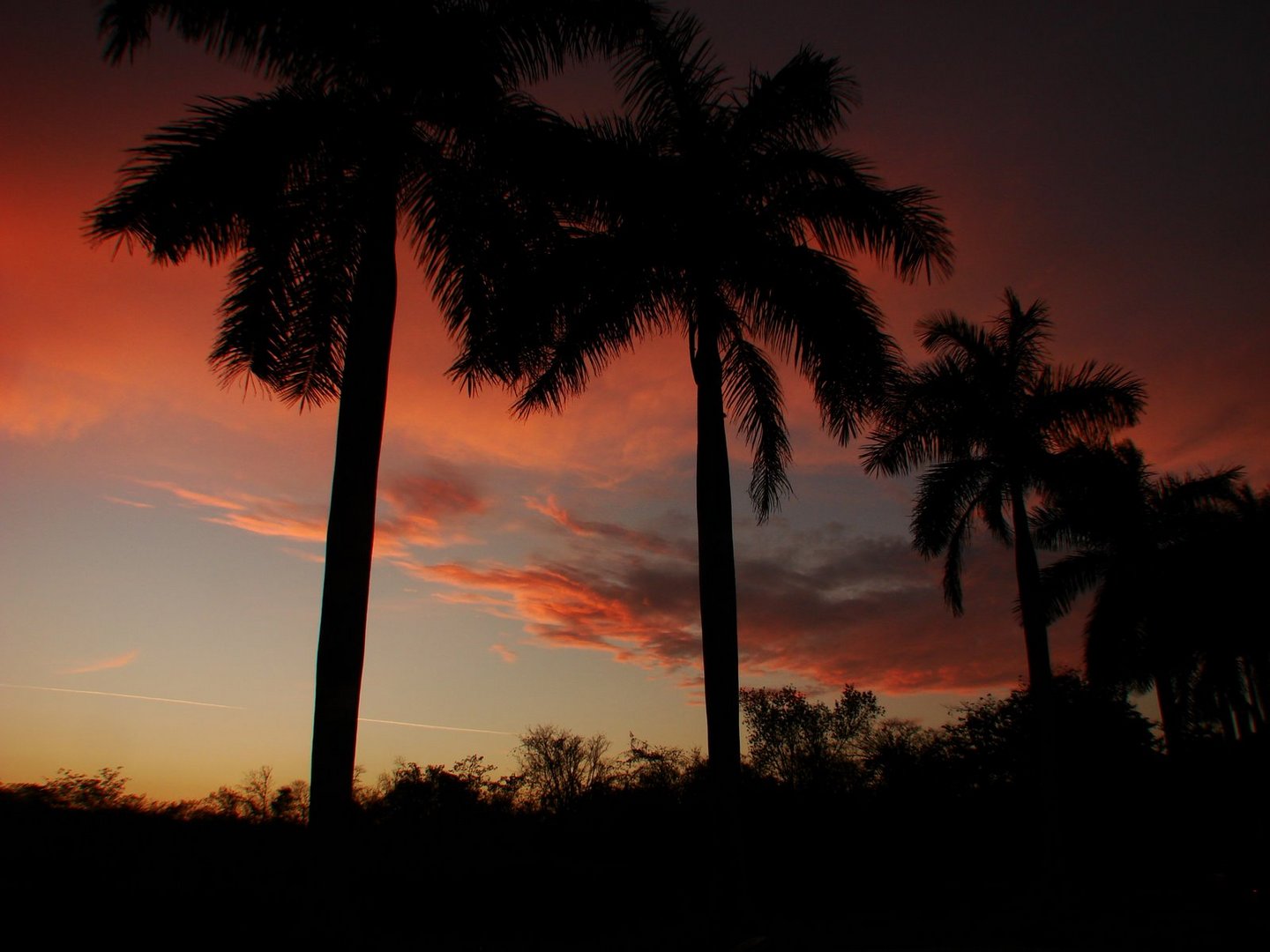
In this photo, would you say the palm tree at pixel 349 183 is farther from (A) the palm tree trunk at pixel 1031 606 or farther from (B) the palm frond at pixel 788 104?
(A) the palm tree trunk at pixel 1031 606

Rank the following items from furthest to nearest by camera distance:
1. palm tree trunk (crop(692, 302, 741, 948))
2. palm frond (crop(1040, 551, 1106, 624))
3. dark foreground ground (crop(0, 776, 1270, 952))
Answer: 1. palm frond (crop(1040, 551, 1106, 624))
2. dark foreground ground (crop(0, 776, 1270, 952))
3. palm tree trunk (crop(692, 302, 741, 948))

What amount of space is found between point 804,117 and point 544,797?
4593 cm

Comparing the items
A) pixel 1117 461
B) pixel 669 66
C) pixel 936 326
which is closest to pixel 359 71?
pixel 669 66

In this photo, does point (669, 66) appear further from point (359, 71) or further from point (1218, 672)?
point (1218, 672)

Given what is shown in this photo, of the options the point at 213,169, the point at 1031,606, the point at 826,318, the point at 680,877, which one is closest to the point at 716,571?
the point at 826,318

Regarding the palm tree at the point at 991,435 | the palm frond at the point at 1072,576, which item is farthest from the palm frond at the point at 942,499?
the palm frond at the point at 1072,576

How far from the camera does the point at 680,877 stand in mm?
25078

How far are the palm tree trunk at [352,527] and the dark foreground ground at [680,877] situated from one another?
0.78 m

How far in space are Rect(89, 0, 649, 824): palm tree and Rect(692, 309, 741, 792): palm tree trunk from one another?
12.2 feet

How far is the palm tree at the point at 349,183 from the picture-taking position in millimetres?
9992

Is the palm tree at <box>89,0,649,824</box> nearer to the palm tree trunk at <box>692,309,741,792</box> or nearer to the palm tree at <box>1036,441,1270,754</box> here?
the palm tree trunk at <box>692,309,741,792</box>

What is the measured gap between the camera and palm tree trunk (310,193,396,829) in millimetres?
8539

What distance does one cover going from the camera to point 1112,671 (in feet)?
103

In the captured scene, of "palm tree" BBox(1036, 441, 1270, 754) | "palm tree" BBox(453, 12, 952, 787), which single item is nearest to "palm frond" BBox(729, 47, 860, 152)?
"palm tree" BBox(453, 12, 952, 787)
